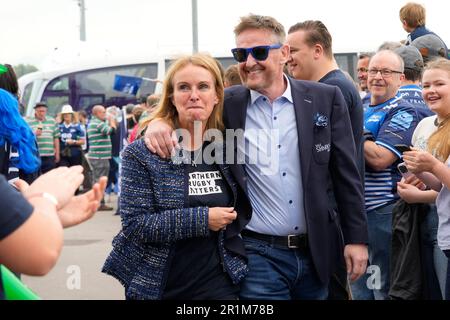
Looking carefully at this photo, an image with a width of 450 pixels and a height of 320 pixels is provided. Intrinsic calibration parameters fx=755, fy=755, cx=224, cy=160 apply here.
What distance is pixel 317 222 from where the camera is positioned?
3.65 metres

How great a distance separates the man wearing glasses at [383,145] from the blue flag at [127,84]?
1859 cm

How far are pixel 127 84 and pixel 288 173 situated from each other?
20.2 m

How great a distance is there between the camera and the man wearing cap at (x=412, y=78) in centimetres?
503

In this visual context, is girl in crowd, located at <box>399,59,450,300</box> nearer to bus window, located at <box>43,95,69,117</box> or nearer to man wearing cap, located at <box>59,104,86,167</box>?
man wearing cap, located at <box>59,104,86,167</box>

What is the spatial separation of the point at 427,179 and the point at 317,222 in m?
0.90

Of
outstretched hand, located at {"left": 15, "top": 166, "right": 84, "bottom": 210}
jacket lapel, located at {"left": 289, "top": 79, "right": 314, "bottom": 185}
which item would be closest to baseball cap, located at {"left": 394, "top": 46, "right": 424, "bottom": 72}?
jacket lapel, located at {"left": 289, "top": 79, "right": 314, "bottom": 185}

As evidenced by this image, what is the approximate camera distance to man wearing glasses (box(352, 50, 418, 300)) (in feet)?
15.6

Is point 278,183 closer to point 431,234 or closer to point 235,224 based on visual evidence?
point 235,224

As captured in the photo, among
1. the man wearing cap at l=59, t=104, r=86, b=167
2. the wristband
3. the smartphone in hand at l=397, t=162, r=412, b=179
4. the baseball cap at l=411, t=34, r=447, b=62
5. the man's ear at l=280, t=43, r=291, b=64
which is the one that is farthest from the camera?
the man wearing cap at l=59, t=104, r=86, b=167

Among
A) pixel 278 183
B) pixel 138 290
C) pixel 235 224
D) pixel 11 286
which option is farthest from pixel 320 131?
pixel 11 286

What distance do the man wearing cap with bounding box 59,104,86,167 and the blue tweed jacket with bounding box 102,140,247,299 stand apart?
1365 cm

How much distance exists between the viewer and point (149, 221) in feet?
11.0

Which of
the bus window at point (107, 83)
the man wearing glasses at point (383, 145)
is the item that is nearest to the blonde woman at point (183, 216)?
the man wearing glasses at point (383, 145)
